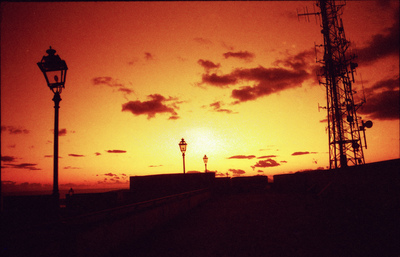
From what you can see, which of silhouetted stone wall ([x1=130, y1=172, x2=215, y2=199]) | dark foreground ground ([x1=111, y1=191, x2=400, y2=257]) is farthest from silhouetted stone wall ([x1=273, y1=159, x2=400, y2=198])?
silhouetted stone wall ([x1=130, y1=172, x2=215, y2=199])

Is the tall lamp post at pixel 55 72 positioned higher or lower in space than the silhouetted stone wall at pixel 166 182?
higher

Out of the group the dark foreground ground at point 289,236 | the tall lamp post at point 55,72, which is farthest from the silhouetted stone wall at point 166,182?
the tall lamp post at point 55,72

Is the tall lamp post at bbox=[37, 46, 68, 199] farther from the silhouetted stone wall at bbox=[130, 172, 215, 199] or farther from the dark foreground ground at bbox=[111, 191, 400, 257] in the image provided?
the silhouetted stone wall at bbox=[130, 172, 215, 199]

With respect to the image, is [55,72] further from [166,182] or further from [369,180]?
[166,182]

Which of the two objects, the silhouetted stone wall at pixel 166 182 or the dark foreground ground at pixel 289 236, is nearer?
the dark foreground ground at pixel 289 236

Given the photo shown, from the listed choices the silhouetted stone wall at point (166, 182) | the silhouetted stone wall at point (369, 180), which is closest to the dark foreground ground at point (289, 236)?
the silhouetted stone wall at point (369, 180)

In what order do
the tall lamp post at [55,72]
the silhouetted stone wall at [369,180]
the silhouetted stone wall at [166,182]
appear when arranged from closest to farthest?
the tall lamp post at [55,72] < the silhouetted stone wall at [369,180] < the silhouetted stone wall at [166,182]

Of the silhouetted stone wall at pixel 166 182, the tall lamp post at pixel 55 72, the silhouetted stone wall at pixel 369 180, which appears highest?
the tall lamp post at pixel 55 72

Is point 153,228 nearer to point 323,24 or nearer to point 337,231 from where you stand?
point 337,231

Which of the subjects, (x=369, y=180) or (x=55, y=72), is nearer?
(x=55, y=72)

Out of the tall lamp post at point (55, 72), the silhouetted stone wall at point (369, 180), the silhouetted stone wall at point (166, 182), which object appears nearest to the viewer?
the tall lamp post at point (55, 72)

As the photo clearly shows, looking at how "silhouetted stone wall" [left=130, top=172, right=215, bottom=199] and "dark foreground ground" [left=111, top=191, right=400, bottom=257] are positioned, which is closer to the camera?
"dark foreground ground" [left=111, top=191, right=400, bottom=257]

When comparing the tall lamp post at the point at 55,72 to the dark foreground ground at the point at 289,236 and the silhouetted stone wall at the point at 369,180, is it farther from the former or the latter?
the silhouetted stone wall at the point at 369,180

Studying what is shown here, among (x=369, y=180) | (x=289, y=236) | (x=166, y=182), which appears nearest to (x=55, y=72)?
(x=289, y=236)
